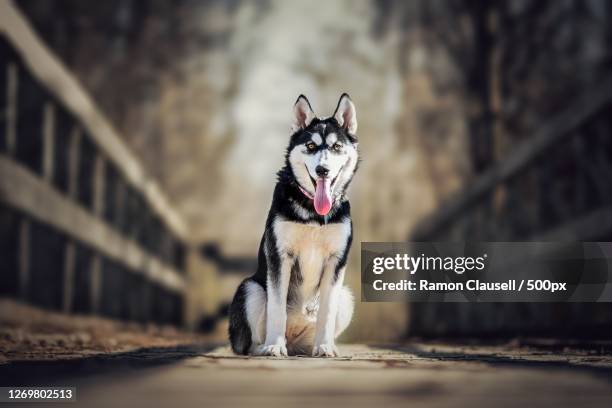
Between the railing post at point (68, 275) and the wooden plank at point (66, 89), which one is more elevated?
the wooden plank at point (66, 89)

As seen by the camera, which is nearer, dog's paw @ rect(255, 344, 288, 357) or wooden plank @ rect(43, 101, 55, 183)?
dog's paw @ rect(255, 344, 288, 357)

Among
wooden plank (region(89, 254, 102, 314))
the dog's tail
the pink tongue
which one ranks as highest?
the pink tongue

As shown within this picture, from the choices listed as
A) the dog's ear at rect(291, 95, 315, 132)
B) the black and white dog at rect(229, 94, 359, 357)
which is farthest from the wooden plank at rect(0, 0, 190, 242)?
the black and white dog at rect(229, 94, 359, 357)

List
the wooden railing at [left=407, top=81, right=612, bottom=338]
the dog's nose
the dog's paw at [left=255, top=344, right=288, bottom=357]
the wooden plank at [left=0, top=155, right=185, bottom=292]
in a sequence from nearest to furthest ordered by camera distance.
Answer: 1. the dog's nose
2. the dog's paw at [left=255, top=344, right=288, bottom=357]
3. the wooden plank at [left=0, top=155, right=185, bottom=292]
4. the wooden railing at [left=407, top=81, right=612, bottom=338]

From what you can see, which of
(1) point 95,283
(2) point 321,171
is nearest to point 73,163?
(1) point 95,283

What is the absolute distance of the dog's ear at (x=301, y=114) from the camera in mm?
3842

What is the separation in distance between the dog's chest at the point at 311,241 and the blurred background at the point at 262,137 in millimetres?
2313

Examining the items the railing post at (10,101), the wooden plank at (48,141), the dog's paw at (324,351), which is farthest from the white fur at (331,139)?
the wooden plank at (48,141)

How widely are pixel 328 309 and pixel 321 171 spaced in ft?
2.20

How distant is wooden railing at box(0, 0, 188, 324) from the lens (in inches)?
219

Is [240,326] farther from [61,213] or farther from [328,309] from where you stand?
[61,213]

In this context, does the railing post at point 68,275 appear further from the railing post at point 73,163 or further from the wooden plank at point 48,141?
the wooden plank at point 48,141

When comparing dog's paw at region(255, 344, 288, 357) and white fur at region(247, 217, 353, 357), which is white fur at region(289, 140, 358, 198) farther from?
dog's paw at region(255, 344, 288, 357)

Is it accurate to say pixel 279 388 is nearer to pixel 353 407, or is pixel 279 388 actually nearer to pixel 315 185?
pixel 353 407
